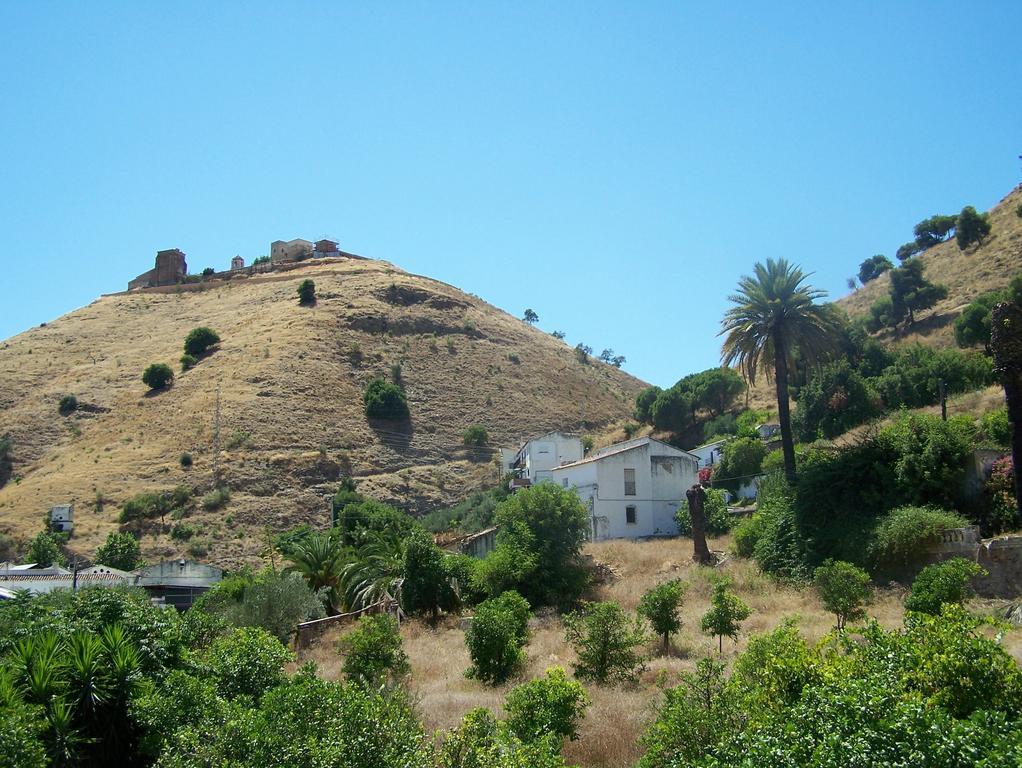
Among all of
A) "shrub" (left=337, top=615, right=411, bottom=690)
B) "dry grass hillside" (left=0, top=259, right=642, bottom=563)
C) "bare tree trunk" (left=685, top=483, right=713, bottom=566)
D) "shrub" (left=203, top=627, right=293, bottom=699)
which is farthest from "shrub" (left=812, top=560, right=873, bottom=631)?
"dry grass hillside" (left=0, top=259, right=642, bottom=563)

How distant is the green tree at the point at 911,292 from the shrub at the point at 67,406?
6474 cm

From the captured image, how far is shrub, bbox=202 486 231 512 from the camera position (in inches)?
2098

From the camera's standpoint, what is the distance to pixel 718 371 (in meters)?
63.8

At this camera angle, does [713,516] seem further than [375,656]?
Yes

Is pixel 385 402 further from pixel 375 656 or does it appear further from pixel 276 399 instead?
pixel 375 656

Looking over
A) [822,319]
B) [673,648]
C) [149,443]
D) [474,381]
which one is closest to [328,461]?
[149,443]

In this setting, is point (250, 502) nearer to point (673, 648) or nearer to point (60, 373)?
point (60, 373)

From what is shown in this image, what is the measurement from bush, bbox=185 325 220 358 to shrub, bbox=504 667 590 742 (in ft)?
229

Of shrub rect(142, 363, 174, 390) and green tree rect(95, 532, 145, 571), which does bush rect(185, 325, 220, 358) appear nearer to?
shrub rect(142, 363, 174, 390)

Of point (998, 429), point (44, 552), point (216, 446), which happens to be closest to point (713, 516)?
point (998, 429)

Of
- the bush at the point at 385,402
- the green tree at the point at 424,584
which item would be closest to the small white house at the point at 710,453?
the green tree at the point at 424,584

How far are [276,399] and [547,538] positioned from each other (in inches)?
1638

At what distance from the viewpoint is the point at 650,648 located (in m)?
19.0

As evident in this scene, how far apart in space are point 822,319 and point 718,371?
32.7 meters
